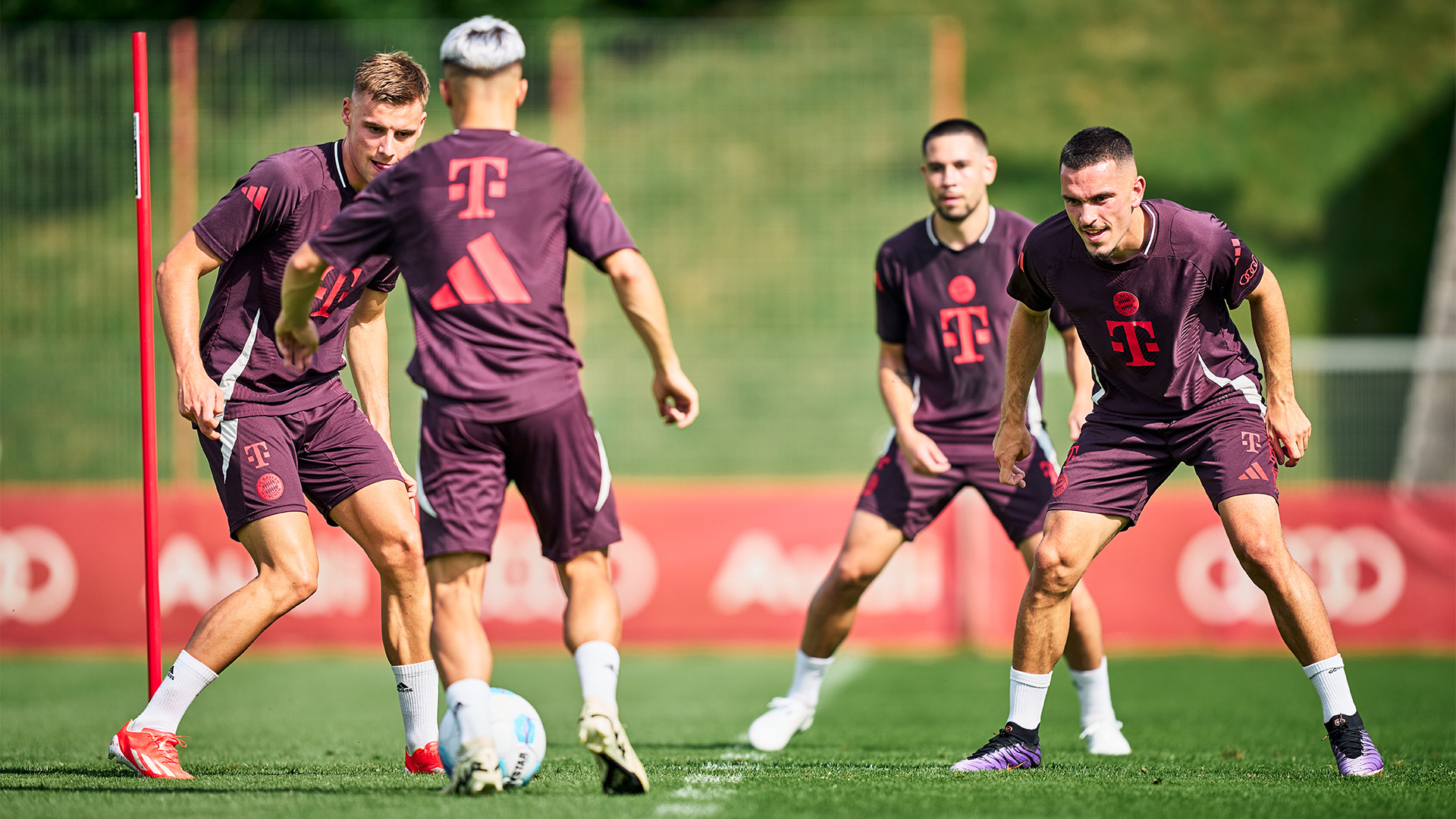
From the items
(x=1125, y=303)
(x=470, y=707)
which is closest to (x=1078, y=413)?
(x=1125, y=303)

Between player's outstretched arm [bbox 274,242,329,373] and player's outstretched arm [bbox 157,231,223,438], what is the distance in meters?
0.46

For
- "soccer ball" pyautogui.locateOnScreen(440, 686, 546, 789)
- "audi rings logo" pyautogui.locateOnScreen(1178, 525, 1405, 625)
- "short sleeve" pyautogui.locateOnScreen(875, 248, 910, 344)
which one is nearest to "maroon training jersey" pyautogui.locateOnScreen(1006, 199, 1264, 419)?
"short sleeve" pyautogui.locateOnScreen(875, 248, 910, 344)

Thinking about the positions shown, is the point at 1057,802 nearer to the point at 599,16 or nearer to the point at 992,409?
the point at 992,409

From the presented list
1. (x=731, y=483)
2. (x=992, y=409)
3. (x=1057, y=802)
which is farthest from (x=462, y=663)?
(x=731, y=483)

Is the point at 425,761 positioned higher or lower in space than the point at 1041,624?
lower

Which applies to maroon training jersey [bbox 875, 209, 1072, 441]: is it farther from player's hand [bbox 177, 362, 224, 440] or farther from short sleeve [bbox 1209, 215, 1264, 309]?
player's hand [bbox 177, 362, 224, 440]

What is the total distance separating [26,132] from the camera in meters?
14.9

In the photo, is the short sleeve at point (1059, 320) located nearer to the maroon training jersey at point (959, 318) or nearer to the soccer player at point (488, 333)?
the maroon training jersey at point (959, 318)

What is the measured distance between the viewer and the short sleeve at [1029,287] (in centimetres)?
530

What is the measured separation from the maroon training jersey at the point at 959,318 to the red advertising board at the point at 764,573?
5.75 m

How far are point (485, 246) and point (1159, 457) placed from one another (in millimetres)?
2660

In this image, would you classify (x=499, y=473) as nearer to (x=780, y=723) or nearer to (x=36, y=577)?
(x=780, y=723)

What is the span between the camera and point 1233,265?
508 centimetres

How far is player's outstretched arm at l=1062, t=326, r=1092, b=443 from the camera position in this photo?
6215 millimetres
